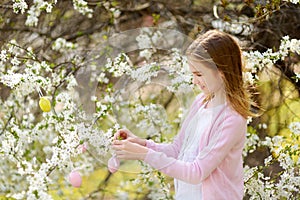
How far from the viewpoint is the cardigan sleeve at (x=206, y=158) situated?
1.75 metres

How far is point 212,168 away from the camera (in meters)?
1.76

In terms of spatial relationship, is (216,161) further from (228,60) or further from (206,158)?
(228,60)

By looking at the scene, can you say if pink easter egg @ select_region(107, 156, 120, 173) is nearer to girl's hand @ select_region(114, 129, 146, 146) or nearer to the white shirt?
girl's hand @ select_region(114, 129, 146, 146)

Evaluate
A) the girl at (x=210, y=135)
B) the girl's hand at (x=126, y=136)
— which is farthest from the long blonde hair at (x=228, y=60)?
the girl's hand at (x=126, y=136)

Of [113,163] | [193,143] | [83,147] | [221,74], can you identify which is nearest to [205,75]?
[221,74]

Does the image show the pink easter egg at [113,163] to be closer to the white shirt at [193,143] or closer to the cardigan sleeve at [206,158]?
the cardigan sleeve at [206,158]

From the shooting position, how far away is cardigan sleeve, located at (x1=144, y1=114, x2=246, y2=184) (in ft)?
5.74

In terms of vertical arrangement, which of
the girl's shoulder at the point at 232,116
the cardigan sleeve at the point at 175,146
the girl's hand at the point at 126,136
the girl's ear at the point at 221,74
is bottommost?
the cardigan sleeve at the point at 175,146

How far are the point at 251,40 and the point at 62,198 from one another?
136 centimetres

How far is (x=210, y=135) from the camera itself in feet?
5.82

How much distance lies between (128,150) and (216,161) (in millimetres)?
244

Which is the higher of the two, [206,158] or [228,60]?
[228,60]

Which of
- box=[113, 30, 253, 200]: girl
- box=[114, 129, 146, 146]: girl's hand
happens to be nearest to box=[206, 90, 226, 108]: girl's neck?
box=[113, 30, 253, 200]: girl

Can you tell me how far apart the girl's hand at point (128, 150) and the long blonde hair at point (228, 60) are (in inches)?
10.4
